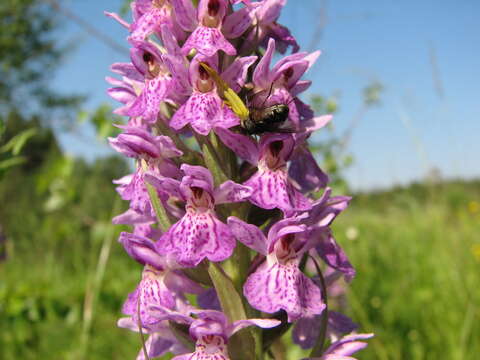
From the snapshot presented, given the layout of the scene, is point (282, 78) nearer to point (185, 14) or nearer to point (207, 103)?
point (207, 103)

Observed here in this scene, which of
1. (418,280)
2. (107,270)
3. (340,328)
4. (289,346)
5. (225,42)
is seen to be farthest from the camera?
(107,270)

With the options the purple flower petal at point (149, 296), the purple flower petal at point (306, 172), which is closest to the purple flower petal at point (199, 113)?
the purple flower petal at point (306, 172)

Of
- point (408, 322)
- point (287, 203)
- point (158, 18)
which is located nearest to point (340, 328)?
point (287, 203)

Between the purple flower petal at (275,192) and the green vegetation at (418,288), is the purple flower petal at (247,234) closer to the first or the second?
the purple flower petal at (275,192)

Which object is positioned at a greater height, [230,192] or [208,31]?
[208,31]

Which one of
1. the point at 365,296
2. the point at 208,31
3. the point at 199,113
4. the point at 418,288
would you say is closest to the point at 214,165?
the point at 199,113

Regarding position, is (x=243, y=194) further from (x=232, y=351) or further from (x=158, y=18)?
(x=158, y=18)

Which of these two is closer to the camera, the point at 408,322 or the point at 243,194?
the point at 243,194
